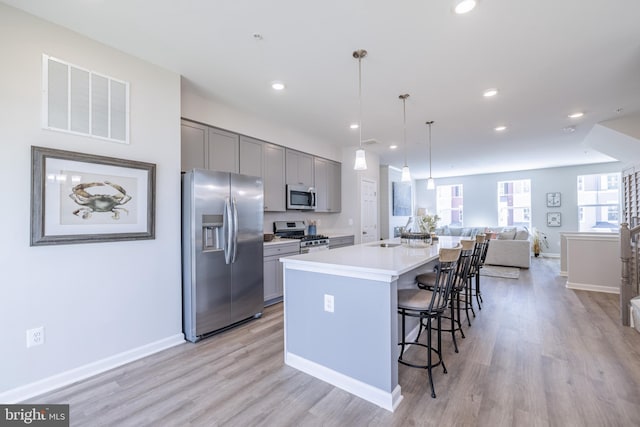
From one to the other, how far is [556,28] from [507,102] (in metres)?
1.49

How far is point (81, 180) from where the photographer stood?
224 centimetres

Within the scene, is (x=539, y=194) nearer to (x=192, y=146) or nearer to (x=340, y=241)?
(x=340, y=241)

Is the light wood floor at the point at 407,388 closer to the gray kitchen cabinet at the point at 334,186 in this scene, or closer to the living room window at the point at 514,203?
the gray kitchen cabinet at the point at 334,186

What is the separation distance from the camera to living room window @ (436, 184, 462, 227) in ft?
33.0

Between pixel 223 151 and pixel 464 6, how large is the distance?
2887 mm

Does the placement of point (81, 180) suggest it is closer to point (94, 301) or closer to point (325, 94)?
point (94, 301)

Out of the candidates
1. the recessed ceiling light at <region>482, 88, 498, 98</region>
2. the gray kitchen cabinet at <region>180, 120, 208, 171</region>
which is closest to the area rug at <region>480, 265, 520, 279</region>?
the recessed ceiling light at <region>482, 88, 498, 98</region>

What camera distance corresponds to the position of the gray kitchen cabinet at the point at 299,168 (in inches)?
187

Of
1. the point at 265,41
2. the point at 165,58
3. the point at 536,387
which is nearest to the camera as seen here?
the point at 536,387

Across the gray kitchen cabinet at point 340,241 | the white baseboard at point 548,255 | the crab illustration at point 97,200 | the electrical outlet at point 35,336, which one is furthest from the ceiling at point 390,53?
the white baseboard at point 548,255

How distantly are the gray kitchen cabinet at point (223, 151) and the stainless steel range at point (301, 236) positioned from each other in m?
1.30

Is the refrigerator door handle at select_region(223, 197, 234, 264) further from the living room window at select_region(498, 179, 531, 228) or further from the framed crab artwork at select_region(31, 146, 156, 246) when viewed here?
the living room window at select_region(498, 179, 531, 228)

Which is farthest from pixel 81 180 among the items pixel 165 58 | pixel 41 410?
pixel 41 410
